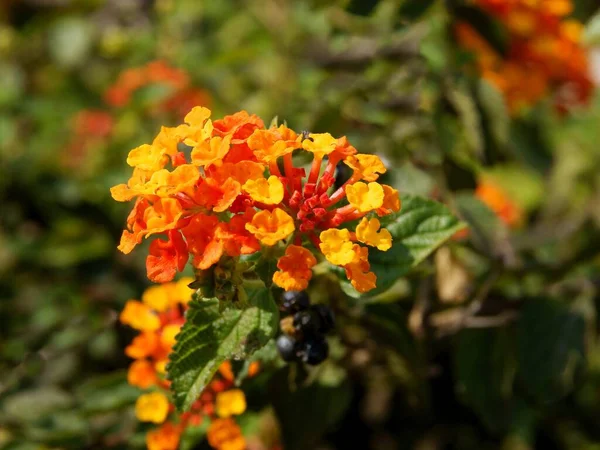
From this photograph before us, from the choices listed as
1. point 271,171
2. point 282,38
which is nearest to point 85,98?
point 282,38

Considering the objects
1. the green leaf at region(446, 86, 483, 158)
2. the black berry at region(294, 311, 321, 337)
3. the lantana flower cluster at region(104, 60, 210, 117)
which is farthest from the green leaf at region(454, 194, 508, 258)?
the lantana flower cluster at region(104, 60, 210, 117)

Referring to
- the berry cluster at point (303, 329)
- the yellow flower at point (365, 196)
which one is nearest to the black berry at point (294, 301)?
the berry cluster at point (303, 329)

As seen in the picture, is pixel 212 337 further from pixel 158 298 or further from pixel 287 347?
pixel 158 298

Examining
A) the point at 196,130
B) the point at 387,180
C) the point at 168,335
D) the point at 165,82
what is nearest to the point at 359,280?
the point at 196,130

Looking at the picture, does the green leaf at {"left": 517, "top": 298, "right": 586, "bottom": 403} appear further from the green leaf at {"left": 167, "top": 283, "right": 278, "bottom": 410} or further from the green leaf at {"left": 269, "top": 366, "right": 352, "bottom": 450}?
the green leaf at {"left": 167, "top": 283, "right": 278, "bottom": 410}

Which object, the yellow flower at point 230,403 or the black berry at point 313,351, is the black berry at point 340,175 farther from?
the yellow flower at point 230,403

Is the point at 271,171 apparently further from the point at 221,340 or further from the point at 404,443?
the point at 404,443
